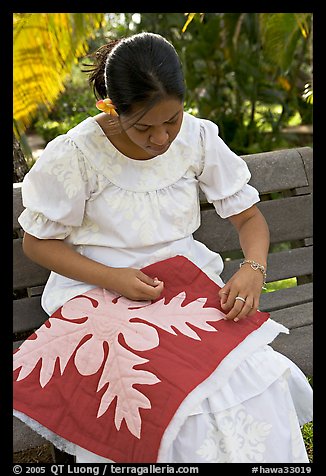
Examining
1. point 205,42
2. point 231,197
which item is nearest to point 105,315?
point 231,197

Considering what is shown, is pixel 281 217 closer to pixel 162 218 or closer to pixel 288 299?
pixel 288 299

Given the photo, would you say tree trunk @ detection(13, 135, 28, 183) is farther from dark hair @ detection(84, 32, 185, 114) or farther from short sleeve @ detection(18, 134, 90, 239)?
dark hair @ detection(84, 32, 185, 114)

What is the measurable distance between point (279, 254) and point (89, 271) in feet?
4.28

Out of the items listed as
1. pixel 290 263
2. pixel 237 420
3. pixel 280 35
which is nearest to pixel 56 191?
pixel 237 420

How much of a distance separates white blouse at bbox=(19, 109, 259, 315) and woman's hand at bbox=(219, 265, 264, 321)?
236mm

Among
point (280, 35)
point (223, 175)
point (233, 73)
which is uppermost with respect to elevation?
point (223, 175)

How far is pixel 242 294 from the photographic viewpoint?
2.43m

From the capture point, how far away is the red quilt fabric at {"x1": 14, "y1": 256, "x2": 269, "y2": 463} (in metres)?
2.14

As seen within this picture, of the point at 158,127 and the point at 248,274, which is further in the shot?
the point at 248,274

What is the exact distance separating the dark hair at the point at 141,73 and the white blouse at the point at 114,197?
9.9 inches

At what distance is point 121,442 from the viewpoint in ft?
7.11

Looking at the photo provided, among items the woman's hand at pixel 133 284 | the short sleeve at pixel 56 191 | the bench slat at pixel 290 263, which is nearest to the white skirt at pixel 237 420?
the woman's hand at pixel 133 284
